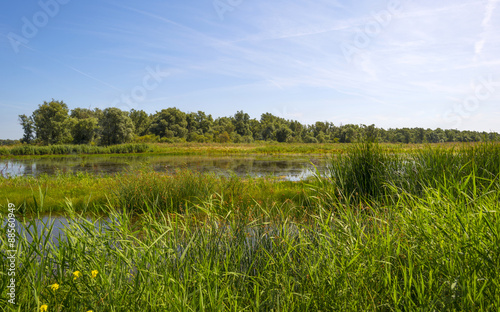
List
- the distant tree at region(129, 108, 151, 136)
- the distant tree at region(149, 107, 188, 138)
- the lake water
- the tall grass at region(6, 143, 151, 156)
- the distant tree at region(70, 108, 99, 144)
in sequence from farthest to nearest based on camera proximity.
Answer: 1. the distant tree at region(129, 108, 151, 136)
2. the distant tree at region(149, 107, 188, 138)
3. the distant tree at region(70, 108, 99, 144)
4. the tall grass at region(6, 143, 151, 156)
5. the lake water

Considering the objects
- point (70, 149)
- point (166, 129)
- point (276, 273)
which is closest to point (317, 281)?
point (276, 273)

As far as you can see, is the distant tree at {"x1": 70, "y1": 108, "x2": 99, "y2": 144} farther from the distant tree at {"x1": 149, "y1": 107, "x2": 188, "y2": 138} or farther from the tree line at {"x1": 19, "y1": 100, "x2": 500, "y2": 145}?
the distant tree at {"x1": 149, "y1": 107, "x2": 188, "y2": 138}

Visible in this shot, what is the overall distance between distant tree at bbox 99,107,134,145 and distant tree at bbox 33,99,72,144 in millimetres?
7308

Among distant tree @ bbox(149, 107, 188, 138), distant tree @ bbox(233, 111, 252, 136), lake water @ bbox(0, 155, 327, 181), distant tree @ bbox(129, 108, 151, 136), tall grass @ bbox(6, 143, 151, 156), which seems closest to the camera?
lake water @ bbox(0, 155, 327, 181)

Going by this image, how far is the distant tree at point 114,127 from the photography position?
132ft

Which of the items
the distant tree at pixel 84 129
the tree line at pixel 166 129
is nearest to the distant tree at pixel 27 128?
the tree line at pixel 166 129

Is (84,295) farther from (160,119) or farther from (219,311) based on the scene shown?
(160,119)

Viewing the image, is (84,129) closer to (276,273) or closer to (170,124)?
(170,124)

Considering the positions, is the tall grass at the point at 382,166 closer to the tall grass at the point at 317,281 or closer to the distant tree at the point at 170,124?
the tall grass at the point at 317,281

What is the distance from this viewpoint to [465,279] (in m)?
2.21

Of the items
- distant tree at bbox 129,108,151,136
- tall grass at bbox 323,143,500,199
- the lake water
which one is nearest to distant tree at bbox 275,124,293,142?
distant tree at bbox 129,108,151,136

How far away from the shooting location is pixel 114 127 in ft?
134

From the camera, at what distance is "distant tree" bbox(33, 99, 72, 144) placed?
45472mm

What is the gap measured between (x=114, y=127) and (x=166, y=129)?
2166 cm
